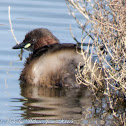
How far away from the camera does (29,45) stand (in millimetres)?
10469

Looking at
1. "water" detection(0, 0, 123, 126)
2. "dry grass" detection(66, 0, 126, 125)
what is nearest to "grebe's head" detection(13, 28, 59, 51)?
"water" detection(0, 0, 123, 126)

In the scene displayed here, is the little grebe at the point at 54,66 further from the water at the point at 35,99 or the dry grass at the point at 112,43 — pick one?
the dry grass at the point at 112,43

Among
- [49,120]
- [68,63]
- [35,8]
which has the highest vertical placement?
[35,8]

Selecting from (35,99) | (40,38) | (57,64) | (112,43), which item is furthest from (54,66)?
(40,38)

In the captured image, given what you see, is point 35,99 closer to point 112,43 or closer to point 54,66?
point 54,66

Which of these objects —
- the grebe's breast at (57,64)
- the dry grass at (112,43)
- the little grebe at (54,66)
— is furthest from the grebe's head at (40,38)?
the dry grass at (112,43)

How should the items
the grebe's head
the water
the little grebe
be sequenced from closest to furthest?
the water, the little grebe, the grebe's head

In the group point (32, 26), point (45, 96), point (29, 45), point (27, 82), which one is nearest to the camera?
point (45, 96)

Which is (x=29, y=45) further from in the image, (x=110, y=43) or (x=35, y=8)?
(x=35, y=8)

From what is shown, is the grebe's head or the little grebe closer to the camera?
the little grebe

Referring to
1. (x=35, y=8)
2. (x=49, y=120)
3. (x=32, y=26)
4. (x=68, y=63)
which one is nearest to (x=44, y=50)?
(x=68, y=63)

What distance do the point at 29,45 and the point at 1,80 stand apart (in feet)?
3.68

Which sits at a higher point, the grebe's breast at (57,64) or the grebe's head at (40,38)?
the grebe's head at (40,38)

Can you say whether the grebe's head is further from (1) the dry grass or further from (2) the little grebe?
(1) the dry grass
